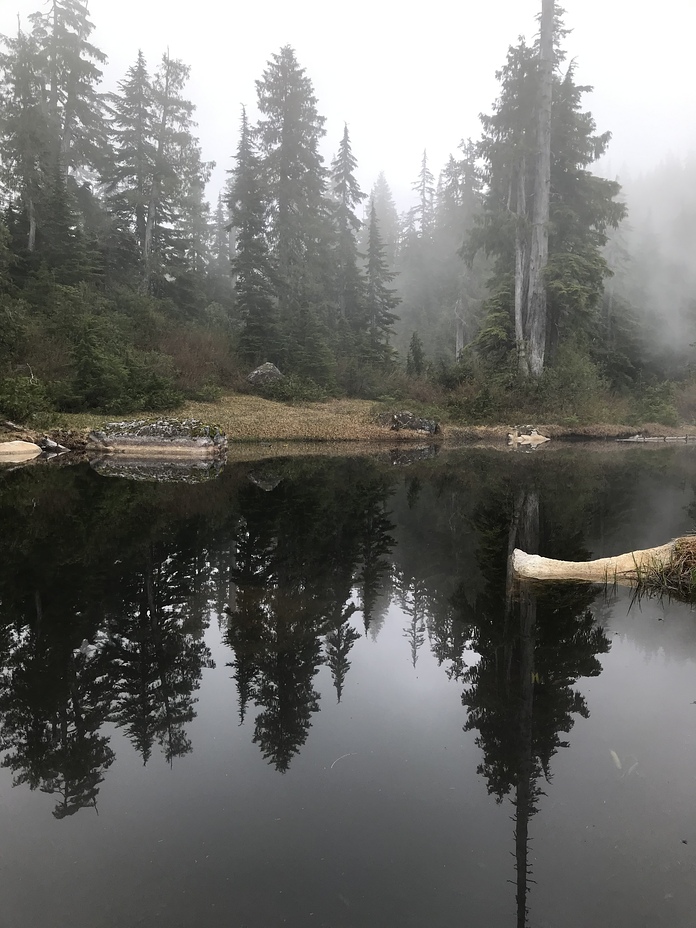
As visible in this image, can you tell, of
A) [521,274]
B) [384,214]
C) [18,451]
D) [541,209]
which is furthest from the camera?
[384,214]

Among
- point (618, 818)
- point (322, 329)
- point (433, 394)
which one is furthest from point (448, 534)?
point (322, 329)

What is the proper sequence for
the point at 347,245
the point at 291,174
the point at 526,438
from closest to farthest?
1. the point at 526,438
2. the point at 291,174
3. the point at 347,245

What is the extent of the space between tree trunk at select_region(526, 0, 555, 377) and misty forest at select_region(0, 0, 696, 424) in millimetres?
119

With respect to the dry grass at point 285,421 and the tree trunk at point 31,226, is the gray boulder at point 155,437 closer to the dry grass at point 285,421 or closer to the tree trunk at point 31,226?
the dry grass at point 285,421

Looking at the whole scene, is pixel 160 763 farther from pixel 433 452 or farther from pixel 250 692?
pixel 433 452

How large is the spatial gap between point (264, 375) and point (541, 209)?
19.4 metres

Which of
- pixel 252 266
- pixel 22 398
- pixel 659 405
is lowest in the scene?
pixel 22 398

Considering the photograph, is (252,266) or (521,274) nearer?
(521,274)

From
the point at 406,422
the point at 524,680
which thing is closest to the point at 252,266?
the point at 406,422

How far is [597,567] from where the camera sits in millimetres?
6574

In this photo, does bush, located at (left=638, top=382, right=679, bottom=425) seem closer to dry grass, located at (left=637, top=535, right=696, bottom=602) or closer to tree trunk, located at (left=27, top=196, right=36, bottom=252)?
dry grass, located at (left=637, top=535, right=696, bottom=602)

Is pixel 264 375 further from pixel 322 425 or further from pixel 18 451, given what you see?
pixel 18 451

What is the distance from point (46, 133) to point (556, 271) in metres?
33.4

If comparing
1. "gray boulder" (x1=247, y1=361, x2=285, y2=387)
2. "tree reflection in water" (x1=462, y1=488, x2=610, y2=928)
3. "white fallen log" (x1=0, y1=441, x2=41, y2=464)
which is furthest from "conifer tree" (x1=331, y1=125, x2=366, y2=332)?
"tree reflection in water" (x1=462, y1=488, x2=610, y2=928)
